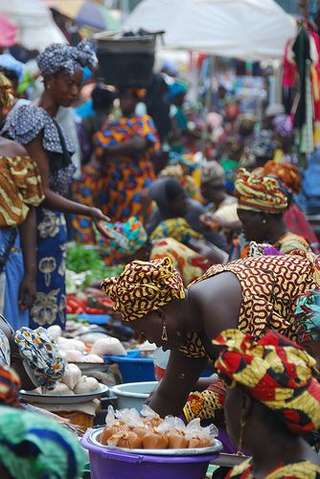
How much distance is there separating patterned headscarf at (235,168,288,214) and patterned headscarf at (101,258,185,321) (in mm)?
2054

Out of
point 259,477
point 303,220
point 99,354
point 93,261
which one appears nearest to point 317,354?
point 259,477

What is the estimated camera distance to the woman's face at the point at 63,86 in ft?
21.9

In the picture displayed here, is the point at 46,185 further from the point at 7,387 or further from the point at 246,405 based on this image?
the point at 7,387

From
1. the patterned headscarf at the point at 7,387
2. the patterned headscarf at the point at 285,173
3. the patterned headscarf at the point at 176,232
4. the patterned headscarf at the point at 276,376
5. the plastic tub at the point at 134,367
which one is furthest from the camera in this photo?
the patterned headscarf at the point at 176,232

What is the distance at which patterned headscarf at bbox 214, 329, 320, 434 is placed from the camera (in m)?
2.95

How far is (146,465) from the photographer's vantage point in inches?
140

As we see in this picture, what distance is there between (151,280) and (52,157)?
106 inches

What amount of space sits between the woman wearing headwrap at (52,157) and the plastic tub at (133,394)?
5.40 ft

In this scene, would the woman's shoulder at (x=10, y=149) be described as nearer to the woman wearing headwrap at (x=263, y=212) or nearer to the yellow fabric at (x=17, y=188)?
the yellow fabric at (x=17, y=188)

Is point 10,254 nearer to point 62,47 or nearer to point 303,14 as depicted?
point 62,47

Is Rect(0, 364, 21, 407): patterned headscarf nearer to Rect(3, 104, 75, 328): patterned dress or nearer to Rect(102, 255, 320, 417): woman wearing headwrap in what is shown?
Rect(102, 255, 320, 417): woman wearing headwrap

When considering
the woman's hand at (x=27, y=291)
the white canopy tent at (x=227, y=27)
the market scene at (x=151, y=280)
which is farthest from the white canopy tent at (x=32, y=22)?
the woman's hand at (x=27, y=291)

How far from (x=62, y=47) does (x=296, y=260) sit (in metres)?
3.01

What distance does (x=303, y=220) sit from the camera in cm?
786
